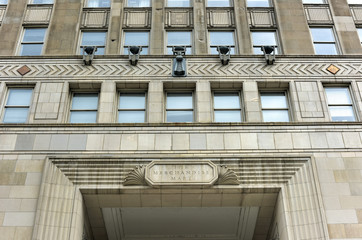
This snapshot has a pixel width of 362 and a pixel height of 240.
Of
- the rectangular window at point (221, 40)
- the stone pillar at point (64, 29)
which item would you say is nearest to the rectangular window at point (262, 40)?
the rectangular window at point (221, 40)

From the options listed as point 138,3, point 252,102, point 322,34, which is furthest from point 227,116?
point 138,3

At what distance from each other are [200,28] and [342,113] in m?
7.06

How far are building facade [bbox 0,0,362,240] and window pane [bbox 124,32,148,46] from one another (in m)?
0.07

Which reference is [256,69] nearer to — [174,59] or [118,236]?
[174,59]

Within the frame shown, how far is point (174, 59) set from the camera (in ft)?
56.3

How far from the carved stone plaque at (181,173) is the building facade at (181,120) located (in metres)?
0.04

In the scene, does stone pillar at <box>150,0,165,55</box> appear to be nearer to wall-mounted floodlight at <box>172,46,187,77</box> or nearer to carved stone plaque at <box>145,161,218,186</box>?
wall-mounted floodlight at <box>172,46,187,77</box>

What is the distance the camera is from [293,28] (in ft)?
60.3

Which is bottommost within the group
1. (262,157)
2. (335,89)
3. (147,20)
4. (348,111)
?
(262,157)

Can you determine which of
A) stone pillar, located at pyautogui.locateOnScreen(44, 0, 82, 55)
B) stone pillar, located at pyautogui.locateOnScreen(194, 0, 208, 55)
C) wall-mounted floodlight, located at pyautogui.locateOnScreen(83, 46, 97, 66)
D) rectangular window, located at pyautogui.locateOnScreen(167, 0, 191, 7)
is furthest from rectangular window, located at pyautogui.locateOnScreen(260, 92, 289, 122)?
stone pillar, located at pyautogui.locateOnScreen(44, 0, 82, 55)

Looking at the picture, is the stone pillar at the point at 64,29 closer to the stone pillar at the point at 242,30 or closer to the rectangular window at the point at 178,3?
the rectangular window at the point at 178,3

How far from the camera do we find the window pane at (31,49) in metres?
18.0

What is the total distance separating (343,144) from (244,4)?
27.7 feet

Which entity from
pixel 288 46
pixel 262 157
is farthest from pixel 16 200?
pixel 288 46
